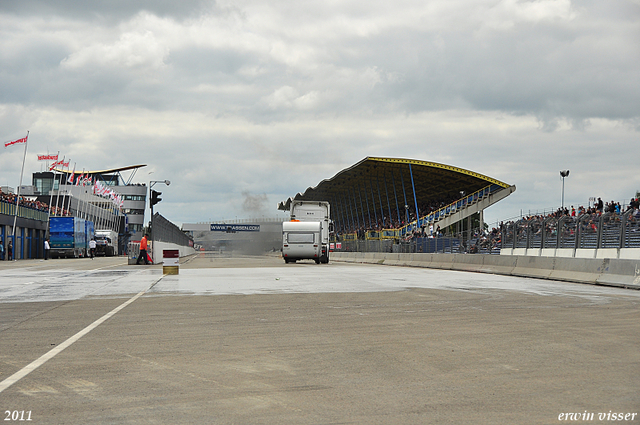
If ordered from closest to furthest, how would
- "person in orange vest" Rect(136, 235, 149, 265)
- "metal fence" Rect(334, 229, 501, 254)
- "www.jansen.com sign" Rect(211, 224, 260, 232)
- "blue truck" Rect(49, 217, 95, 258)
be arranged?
"metal fence" Rect(334, 229, 501, 254), "person in orange vest" Rect(136, 235, 149, 265), "blue truck" Rect(49, 217, 95, 258), "www.jansen.com sign" Rect(211, 224, 260, 232)

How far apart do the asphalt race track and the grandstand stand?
5307cm

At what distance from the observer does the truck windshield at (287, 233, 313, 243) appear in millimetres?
41594

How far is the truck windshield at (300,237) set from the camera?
41.6 meters

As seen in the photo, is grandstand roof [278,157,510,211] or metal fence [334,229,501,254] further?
grandstand roof [278,157,510,211]

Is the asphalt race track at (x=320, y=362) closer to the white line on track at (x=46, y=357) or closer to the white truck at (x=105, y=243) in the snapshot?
the white line on track at (x=46, y=357)

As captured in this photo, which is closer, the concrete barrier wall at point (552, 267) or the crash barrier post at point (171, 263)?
the concrete barrier wall at point (552, 267)

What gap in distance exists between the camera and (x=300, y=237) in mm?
41750

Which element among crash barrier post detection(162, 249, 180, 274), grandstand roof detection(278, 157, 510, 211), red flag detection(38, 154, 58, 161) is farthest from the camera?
red flag detection(38, 154, 58, 161)

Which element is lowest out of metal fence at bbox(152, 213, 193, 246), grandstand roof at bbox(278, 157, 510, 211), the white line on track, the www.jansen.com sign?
the white line on track

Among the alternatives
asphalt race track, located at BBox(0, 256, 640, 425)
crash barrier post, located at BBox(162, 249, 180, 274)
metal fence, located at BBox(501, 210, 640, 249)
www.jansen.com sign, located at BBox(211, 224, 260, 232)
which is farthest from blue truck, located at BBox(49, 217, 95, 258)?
www.jansen.com sign, located at BBox(211, 224, 260, 232)

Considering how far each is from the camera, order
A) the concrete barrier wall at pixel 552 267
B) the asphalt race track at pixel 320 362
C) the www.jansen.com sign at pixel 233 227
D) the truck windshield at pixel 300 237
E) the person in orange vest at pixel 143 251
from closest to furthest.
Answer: the asphalt race track at pixel 320 362 → the concrete barrier wall at pixel 552 267 → the person in orange vest at pixel 143 251 → the truck windshield at pixel 300 237 → the www.jansen.com sign at pixel 233 227

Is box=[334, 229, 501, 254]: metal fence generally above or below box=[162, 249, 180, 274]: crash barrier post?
above

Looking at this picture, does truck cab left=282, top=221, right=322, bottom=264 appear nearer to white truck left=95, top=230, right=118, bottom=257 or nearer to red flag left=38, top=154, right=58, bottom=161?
white truck left=95, top=230, right=118, bottom=257

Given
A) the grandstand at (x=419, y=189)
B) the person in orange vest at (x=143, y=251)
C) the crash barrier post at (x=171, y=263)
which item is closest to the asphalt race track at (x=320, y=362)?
the crash barrier post at (x=171, y=263)
